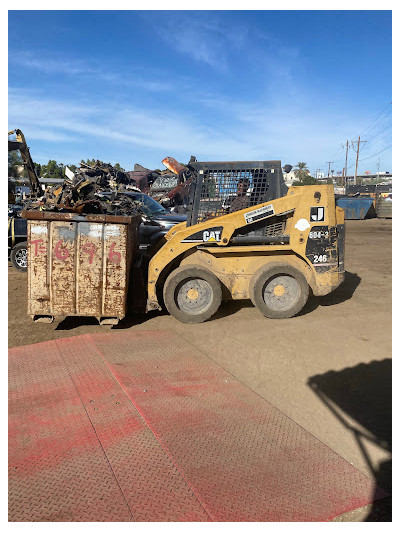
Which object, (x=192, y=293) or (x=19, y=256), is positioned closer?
(x=192, y=293)

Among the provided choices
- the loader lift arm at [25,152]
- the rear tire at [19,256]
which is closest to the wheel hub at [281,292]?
the rear tire at [19,256]

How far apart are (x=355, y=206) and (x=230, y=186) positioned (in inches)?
946

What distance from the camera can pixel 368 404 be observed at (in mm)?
4020

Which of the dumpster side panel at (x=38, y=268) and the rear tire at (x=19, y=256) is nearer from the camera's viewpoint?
the dumpster side panel at (x=38, y=268)

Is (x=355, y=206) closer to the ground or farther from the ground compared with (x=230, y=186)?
farther from the ground

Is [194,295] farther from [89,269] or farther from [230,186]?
[230,186]

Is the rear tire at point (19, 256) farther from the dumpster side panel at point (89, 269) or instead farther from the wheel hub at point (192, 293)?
the wheel hub at point (192, 293)

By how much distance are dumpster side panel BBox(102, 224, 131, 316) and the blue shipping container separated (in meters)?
25.2

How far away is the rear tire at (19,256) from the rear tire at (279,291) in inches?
253

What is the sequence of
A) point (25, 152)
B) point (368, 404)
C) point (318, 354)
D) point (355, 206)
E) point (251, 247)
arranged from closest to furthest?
1. point (368, 404)
2. point (318, 354)
3. point (251, 247)
4. point (25, 152)
5. point (355, 206)

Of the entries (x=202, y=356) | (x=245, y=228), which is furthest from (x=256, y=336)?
(x=245, y=228)

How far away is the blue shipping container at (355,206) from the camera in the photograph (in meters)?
28.1

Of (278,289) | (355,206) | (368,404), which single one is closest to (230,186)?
(278,289)

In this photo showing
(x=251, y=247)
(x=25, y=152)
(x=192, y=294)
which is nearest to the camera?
(x=251, y=247)
